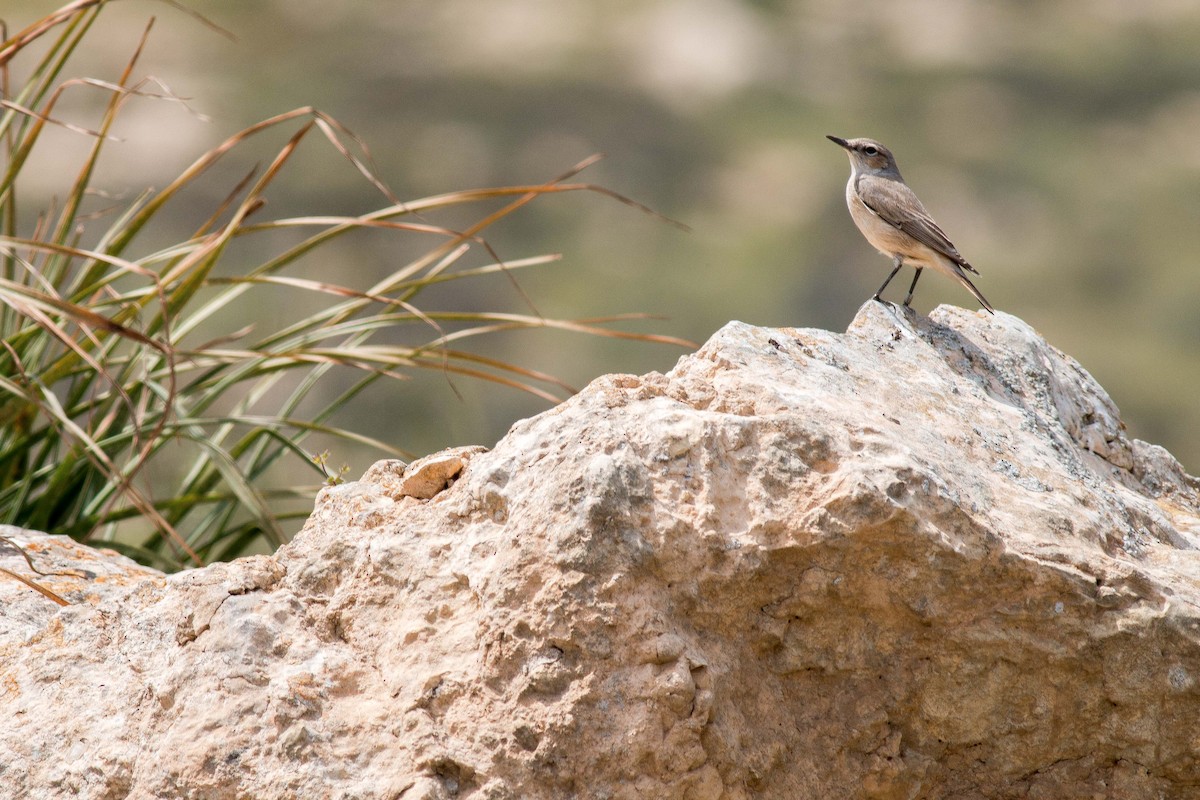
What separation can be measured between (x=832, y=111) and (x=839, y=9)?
5.60 m

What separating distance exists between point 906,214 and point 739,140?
22.5m

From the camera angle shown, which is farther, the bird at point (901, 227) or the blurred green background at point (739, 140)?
the blurred green background at point (739, 140)

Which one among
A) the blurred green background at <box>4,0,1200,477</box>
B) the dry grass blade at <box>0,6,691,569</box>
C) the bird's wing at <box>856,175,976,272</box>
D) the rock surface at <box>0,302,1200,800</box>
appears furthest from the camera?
the blurred green background at <box>4,0,1200,477</box>

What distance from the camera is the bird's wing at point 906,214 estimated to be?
4359 millimetres

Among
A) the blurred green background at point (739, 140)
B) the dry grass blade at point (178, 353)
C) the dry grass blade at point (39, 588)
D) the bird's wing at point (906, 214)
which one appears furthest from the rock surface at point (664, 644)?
the blurred green background at point (739, 140)

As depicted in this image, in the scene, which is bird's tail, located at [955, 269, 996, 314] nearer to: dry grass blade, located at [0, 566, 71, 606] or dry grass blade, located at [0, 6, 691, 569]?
Result: dry grass blade, located at [0, 6, 691, 569]

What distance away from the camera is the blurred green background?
66.1ft

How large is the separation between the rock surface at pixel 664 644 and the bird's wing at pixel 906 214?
2.10 metres

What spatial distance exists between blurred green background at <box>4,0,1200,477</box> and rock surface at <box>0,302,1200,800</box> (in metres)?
13.8

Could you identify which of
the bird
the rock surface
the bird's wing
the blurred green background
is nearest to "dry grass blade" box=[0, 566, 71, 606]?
the rock surface

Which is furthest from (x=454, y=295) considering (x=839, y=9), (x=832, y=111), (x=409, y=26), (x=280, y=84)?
(x=839, y=9)

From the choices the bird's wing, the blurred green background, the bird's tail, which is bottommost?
the blurred green background

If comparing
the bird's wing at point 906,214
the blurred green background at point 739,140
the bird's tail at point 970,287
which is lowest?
the blurred green background at point 739,140

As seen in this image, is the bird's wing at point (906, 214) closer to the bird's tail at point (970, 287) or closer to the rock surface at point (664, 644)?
the bird's tail at point (970, 287)
